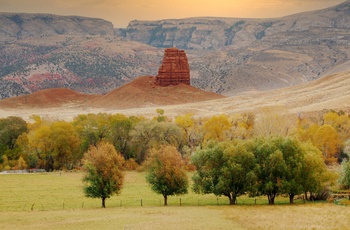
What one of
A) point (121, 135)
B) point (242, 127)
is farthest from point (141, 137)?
point (242, 127)

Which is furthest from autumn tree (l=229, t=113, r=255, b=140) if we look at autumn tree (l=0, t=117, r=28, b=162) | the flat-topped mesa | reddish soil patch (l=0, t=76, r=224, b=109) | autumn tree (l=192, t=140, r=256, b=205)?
the flat-topped mesa

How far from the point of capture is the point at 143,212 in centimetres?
5097

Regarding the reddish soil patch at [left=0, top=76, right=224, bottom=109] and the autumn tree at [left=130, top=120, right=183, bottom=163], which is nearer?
the autumn tree at [left=130, top=120, right=183, bottom=163]

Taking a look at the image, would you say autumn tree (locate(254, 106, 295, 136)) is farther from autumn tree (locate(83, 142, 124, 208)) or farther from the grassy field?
autumn tree (locate(83, 142, 124, 208))

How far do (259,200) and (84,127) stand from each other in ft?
138

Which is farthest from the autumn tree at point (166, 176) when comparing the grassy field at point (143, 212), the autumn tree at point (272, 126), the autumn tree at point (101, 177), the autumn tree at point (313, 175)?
the autumn tree at point (272, 126)

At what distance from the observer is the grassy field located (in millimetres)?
43875

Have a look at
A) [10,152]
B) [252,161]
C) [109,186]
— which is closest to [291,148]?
[252,161]

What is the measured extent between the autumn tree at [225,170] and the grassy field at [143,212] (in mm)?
1471

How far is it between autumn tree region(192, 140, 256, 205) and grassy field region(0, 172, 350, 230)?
147 centimetres

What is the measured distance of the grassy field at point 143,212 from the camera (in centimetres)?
4388

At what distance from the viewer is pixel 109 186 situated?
57.6 metres

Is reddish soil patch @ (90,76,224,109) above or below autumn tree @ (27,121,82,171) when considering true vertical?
above

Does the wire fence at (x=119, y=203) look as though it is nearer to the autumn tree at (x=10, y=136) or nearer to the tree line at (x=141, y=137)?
the tree line at (x=141, y=137)
